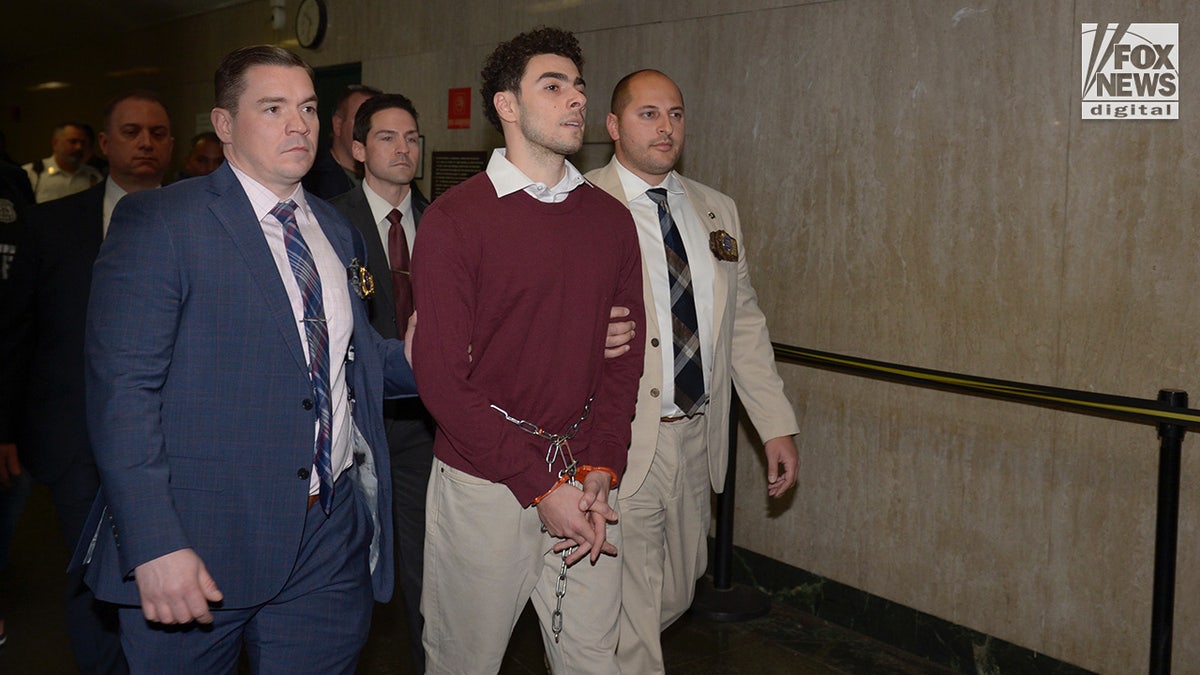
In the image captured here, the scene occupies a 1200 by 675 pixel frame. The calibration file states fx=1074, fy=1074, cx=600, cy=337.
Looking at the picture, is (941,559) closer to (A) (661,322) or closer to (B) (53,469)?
(A) (661,322)

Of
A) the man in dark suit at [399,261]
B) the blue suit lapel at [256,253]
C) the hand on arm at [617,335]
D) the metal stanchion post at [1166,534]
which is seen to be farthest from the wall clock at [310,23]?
the metal stanchion post at [1166,534]

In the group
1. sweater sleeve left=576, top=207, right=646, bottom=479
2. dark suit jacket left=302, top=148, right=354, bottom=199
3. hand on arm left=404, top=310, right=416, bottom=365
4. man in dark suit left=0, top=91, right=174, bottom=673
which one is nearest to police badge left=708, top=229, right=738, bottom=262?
sweater sleeve left=576, top=207, right=646, bottom=479

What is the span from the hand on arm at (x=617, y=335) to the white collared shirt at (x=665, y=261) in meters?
0.51

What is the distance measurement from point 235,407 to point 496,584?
0.75 metres

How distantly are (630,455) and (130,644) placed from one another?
1.43 metres

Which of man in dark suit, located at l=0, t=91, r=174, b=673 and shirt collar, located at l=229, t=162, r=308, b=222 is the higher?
shirt collar, located at l=229, t=162, r=308, b=222

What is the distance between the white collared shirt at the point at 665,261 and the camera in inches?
126

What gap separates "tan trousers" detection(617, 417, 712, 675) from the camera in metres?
3.08

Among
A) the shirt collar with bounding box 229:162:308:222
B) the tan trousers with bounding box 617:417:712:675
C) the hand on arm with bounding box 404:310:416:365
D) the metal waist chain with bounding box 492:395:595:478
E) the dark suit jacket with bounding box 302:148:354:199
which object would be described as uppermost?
the dark suit jacket with bounding box 302:148:354:199

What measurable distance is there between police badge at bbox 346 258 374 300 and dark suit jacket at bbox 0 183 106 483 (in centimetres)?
135

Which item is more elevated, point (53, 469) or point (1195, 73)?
point (1195, 73)

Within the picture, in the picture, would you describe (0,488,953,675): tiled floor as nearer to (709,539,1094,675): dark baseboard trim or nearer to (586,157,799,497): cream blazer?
(709,539,1094,675): dark baseboard trim

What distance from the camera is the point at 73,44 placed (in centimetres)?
1439

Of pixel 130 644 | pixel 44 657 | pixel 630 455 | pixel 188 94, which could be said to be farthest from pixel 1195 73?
pixel 188 94
